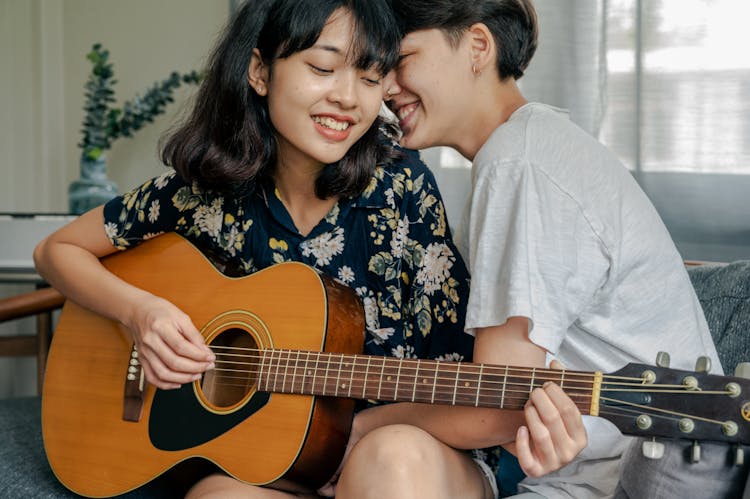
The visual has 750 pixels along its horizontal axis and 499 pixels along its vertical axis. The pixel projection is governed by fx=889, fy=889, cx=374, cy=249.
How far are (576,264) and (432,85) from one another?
381 mm

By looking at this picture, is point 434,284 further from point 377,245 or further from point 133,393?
point 133,393

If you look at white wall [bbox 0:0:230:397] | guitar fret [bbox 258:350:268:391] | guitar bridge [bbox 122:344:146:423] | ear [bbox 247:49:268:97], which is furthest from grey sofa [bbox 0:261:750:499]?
white wall [bbox 0:0:230:397]

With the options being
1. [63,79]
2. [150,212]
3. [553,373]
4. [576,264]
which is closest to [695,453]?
[553,373]

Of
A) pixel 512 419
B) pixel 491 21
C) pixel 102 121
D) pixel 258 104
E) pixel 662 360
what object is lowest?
pixel 512 419

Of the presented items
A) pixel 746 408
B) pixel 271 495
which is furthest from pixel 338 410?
pixel 746 408

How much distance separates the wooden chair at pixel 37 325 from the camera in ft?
6.27

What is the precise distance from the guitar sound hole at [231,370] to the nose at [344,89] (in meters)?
0.39

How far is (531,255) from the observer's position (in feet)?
3.51

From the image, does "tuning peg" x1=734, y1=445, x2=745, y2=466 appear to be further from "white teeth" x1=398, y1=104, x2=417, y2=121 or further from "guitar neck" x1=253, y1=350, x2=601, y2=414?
"white teeth" x1=398, y1=104, x2=417, y2=121

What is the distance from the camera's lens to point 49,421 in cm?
155

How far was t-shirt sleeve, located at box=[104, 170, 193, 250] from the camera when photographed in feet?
5.16

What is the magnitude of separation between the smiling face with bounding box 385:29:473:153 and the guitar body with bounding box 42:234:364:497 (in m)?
0.28

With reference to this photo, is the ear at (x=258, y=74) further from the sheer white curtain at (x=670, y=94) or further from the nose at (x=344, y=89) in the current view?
the sheer white curtain at (x=670, y=94)

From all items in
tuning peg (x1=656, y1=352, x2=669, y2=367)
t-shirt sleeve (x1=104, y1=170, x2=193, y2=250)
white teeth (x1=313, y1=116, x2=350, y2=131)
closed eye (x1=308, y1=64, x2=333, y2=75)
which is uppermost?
closed eye (x1=308, y1=64, x2=333, y2=75)
